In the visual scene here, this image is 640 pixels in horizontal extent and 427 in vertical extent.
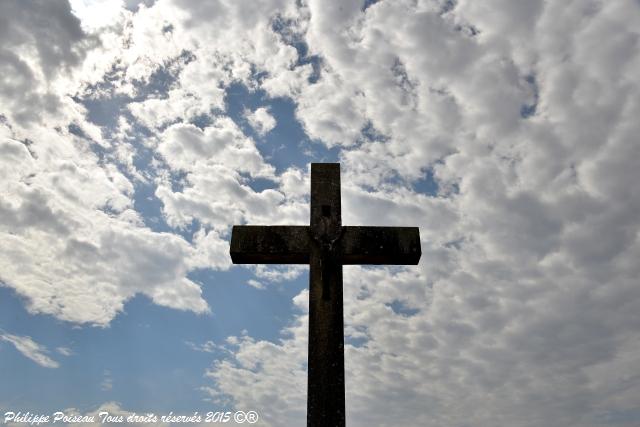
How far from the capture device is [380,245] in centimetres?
691

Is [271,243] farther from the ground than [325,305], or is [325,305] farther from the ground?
[271,243]

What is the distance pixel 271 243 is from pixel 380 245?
4.71 feet

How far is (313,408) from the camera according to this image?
579 centimetres

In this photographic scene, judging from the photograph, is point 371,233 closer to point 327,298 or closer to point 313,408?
point 327,298

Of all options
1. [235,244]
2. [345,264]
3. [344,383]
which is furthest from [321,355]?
[235,244]

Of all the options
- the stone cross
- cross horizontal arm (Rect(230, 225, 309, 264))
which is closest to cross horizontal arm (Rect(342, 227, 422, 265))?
the stone cross

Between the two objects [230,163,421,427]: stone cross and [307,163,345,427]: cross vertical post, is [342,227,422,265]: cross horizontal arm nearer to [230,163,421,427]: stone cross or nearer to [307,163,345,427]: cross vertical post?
[230,163,421,427]: stone cross

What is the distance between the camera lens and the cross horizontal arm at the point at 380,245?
6820 millimetres

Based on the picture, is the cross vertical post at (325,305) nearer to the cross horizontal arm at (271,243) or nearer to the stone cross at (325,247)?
the stone cross at (325,247)

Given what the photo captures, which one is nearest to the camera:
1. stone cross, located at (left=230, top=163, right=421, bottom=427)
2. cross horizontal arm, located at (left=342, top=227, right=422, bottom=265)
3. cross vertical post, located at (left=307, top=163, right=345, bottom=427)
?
cross vertical post, located at (left=307, top=163, right=345, bottom=427)

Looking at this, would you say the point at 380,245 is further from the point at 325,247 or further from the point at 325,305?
the point at 325,305

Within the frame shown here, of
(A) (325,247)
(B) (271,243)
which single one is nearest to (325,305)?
(A) (325,247)

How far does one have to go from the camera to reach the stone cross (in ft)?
20.7

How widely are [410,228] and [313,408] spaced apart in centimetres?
269
